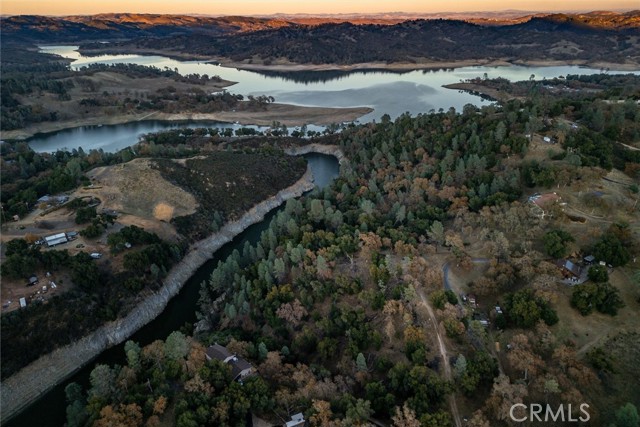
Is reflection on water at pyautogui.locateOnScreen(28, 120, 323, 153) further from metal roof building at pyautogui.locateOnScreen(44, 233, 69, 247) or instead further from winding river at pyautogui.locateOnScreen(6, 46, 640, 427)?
metal roof building at pyautogui.locateOnScreen(44, 233, 69, 247)

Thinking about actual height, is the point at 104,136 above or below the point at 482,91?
below

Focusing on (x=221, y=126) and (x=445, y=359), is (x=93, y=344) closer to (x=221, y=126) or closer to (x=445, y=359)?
(x=445, y=359)

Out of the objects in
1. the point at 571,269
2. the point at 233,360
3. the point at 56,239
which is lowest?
the point at 233,360

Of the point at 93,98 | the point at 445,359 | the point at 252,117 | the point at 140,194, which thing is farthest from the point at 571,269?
the point at 93,98

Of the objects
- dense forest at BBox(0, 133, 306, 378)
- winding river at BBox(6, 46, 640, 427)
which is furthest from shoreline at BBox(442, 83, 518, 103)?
dense forest at BBox(0, 133, 306, 378)

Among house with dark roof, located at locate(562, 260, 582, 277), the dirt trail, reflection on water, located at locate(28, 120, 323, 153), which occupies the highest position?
house with dark roof, located at locate(562, 260, 582, 277)

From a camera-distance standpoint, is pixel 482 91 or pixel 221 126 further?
pixel 482 91
